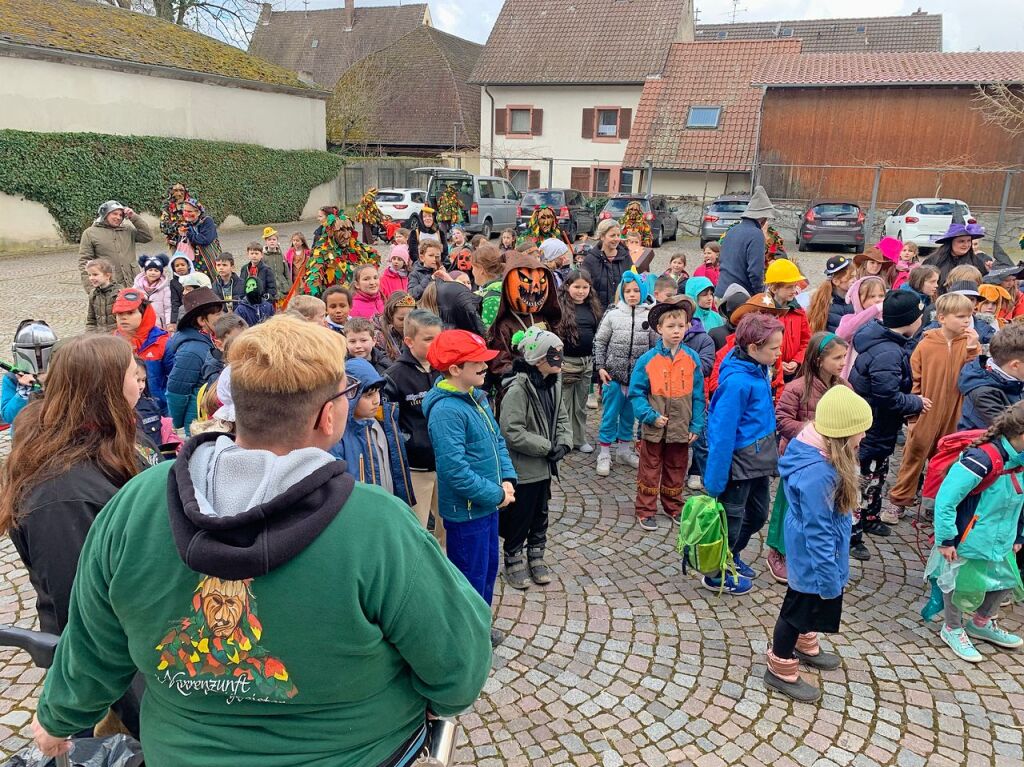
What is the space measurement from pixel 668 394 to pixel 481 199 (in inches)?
725

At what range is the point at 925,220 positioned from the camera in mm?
19281

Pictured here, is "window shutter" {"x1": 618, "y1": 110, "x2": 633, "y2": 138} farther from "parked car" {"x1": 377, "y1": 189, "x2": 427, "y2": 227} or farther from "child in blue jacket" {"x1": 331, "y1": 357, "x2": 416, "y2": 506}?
"child in blue jacket" {"x1": 331, "y1": 357, "x2": 416, "y2": 506}

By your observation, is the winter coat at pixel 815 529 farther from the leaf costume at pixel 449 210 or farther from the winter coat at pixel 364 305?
the leaf costume at pixel 449 210

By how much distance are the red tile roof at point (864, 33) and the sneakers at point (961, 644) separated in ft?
138

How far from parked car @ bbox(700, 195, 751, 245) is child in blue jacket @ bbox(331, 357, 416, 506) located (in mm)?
17190

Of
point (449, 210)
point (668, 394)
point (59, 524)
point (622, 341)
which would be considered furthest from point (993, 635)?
point (449, 210)

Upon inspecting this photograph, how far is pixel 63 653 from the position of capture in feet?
5.72

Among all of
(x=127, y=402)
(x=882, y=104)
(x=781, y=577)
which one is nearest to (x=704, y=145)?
(x=882, y=104)

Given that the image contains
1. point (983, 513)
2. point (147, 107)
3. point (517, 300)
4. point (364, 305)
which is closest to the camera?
point (983, 513)

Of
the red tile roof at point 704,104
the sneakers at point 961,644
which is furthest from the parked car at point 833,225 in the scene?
the sneakers at point 961,644

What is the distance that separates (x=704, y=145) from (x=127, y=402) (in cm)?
2754

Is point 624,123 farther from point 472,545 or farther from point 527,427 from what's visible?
point 472,545

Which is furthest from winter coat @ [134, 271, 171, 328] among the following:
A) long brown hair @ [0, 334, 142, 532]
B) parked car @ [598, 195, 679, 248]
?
parked car @ [598, 195, 679, 248]

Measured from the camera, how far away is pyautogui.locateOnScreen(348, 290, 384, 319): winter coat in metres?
6.79
